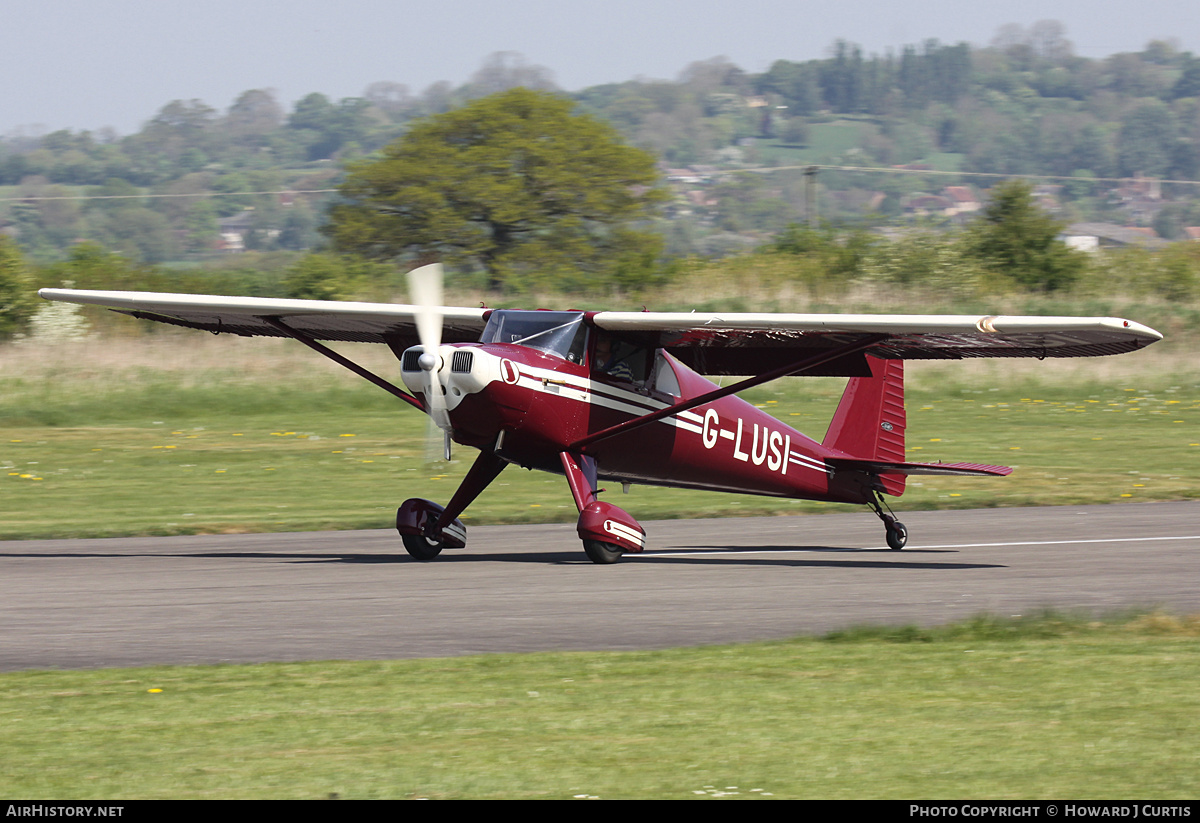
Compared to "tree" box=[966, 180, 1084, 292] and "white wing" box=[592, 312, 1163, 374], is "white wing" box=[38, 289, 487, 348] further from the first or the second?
"tree" box=[966, 180, 1084, 292]

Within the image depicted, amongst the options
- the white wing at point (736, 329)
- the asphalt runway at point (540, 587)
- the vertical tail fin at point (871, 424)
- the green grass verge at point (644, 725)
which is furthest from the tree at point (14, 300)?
the green grass verge at point (644, 725)

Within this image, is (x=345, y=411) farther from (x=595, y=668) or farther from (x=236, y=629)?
(x=595, y=668)

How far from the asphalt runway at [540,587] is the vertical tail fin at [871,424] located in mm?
1031

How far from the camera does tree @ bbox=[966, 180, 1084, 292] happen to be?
188 feet

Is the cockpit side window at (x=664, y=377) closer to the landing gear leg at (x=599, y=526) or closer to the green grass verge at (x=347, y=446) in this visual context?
the landing gear leg at (x=599, y=526)

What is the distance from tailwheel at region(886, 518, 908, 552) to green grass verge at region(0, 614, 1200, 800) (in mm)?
6464

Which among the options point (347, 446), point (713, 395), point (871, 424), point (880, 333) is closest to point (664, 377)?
point (713, 395)

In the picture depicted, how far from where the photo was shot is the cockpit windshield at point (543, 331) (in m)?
14.7

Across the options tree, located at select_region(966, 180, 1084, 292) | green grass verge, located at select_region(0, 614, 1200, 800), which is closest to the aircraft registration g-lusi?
green grass verge, located at select_region(0, 614, 1200, 800)

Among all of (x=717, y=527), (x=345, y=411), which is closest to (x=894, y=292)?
(x=345, y=411)

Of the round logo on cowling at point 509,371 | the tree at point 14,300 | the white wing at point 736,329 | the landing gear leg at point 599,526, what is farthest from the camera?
the tree at point 14,300

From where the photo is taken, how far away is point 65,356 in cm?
3644

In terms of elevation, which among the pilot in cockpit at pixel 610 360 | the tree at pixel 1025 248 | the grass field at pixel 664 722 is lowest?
the tree at pixel 1025 248

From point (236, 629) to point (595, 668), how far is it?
319 cm
